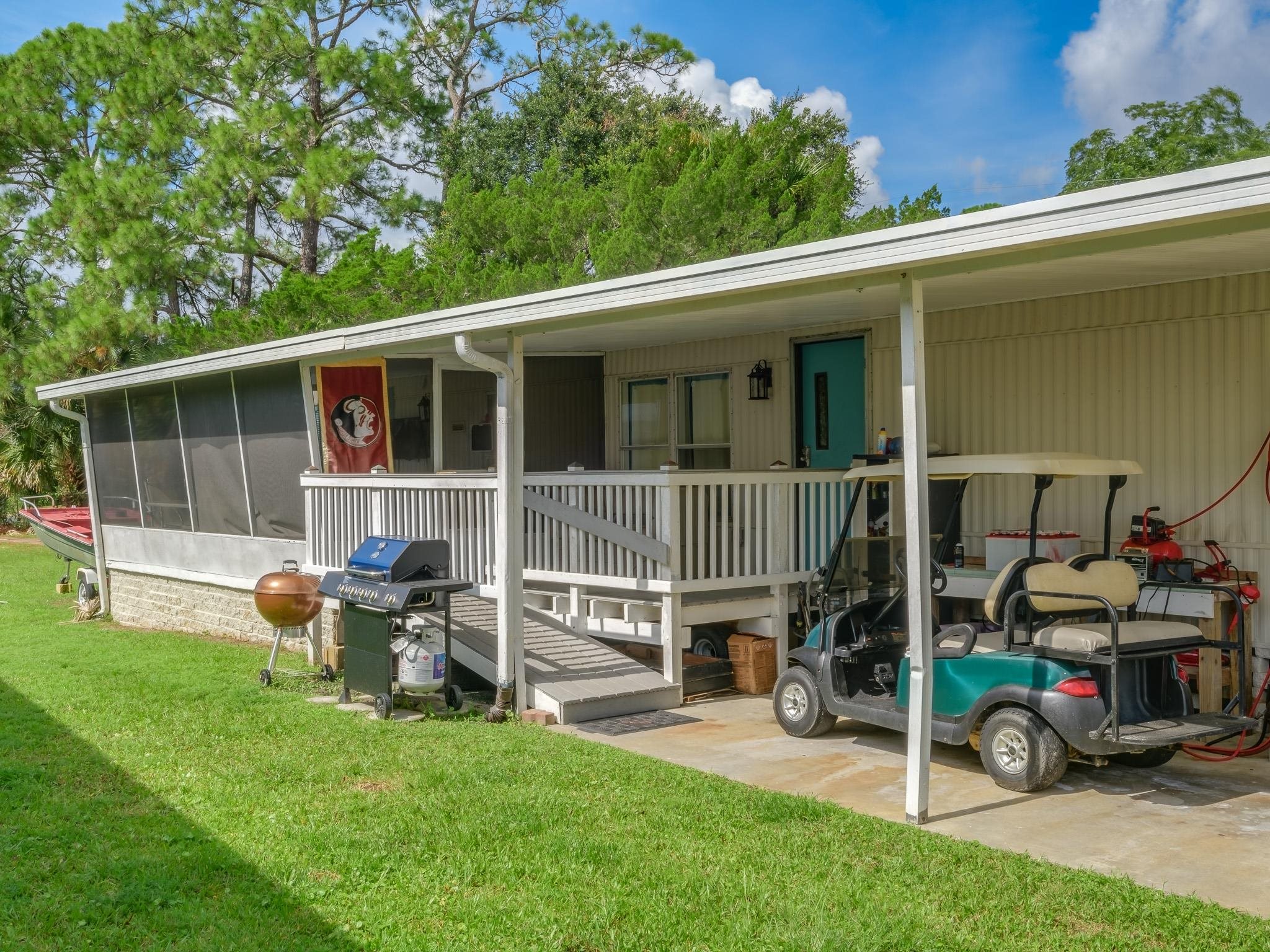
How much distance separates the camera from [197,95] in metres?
26.3

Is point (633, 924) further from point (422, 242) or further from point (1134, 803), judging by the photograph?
point (422, 242)

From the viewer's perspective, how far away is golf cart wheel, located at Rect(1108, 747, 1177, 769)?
21.6 ft

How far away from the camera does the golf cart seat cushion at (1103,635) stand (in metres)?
5.95

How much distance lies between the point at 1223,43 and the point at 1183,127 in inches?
1667

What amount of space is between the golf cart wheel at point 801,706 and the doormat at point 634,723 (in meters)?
0.79

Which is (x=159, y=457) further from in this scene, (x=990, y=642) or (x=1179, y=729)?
(x=1179, y=729)

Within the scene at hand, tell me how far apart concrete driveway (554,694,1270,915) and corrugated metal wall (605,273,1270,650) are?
1.82m

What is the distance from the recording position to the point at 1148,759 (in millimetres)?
6652

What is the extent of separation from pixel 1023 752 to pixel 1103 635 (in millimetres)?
743

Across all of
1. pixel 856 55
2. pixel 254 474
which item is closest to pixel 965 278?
pixel 254 474

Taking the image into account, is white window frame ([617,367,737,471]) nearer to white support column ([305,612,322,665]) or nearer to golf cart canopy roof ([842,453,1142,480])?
white support column ([305,612,322,665])

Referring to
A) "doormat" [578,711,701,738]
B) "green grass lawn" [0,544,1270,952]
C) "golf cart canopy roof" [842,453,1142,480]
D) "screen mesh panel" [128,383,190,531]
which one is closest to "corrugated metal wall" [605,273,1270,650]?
"golf cart canopy roof" [842,453,1142,480]

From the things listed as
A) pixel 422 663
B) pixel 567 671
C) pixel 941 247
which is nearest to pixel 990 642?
pixel 941 247

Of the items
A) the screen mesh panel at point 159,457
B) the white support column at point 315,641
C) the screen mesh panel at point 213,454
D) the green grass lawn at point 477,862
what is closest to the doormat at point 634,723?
the green grass lawn at point 477,862
